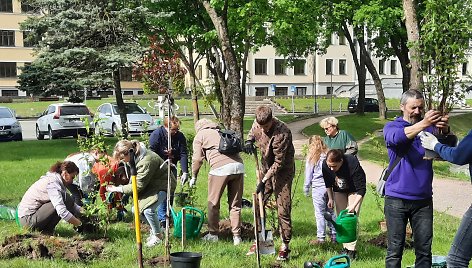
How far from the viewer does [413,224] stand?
5520 mm

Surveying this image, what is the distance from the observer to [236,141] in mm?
7812

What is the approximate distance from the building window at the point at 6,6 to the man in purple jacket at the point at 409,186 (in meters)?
64.3

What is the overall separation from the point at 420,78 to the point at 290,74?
63.7 metres

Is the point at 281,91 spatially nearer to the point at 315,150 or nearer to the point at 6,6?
the point at 6,6

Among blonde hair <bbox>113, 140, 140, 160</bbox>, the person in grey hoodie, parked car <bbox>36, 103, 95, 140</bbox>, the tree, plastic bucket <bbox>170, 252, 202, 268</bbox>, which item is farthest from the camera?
parked car <bbox>36, 103, 95, 140</bbox>

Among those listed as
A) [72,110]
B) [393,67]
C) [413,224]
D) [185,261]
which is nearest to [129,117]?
[72,110]

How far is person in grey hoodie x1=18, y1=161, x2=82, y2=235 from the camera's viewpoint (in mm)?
7762

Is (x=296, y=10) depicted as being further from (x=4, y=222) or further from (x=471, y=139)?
(x=471, y=139)

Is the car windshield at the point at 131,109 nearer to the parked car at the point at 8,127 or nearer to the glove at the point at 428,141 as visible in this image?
the parked car at the point at 8,127

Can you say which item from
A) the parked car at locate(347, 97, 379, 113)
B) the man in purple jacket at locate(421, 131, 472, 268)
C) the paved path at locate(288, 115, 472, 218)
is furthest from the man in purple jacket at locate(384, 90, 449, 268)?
the parked car at locate(347, 97, 379, 113)

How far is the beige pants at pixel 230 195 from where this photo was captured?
25.7ft

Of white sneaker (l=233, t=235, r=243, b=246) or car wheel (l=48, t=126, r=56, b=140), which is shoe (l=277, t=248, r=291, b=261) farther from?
car wheel (l=48, t=126, r=56, b=140)

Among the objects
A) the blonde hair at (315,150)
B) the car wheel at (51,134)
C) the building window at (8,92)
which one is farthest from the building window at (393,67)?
the blonde hair at (315,150)

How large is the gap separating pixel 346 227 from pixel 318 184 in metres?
1.38
